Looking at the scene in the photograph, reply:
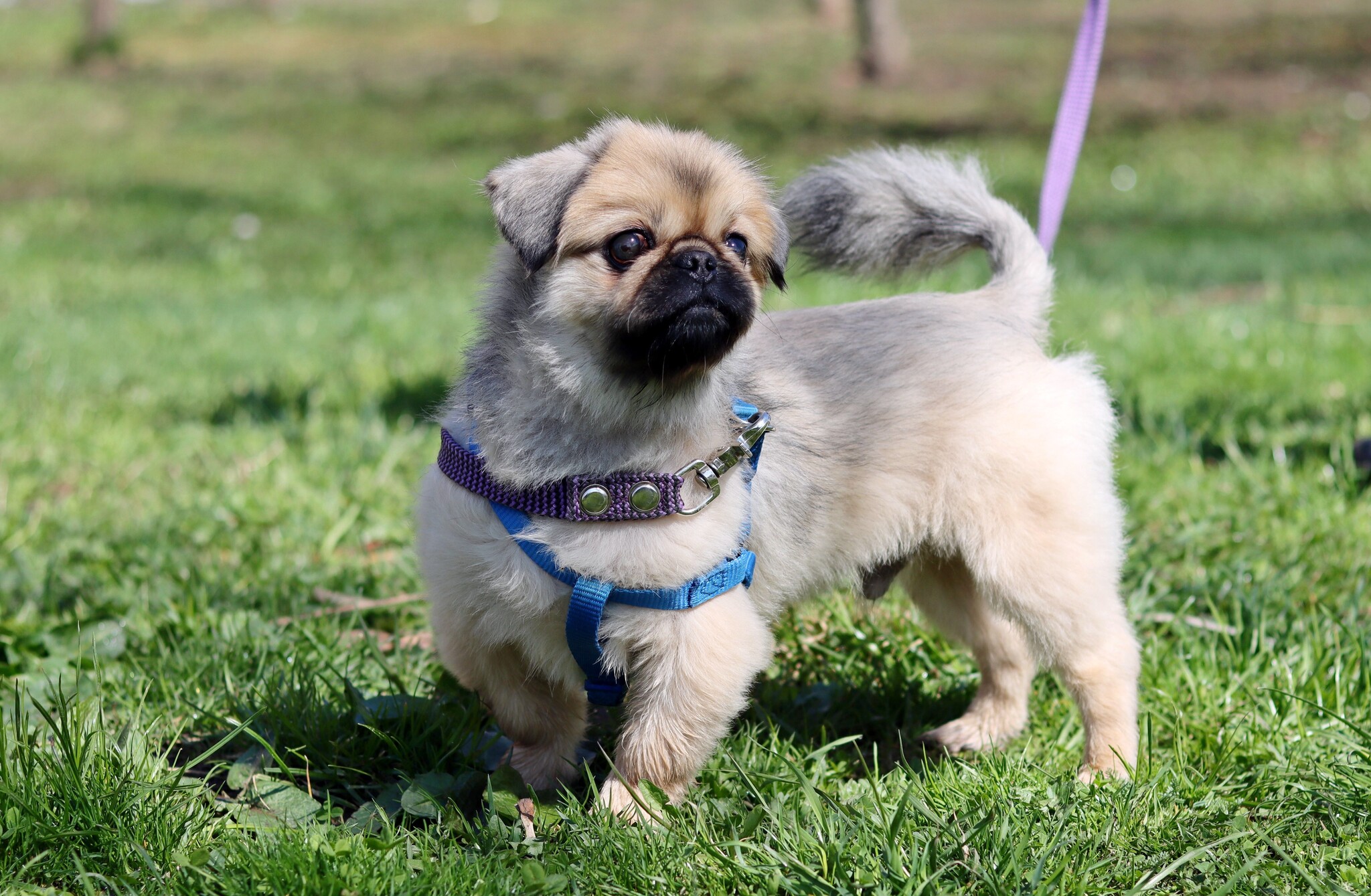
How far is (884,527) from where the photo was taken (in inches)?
111

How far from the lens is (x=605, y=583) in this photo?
2357mm

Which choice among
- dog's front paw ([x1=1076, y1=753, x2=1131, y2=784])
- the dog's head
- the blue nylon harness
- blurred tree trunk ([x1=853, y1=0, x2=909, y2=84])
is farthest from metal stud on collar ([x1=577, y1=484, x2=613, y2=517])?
blurred tree trunk ([x1=853, y1=0, x2=909, y2=84])

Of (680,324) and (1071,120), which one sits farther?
(1071,120)

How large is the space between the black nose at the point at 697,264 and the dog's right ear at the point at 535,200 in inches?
10.2

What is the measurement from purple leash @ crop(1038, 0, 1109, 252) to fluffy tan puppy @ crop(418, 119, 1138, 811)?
240 mm

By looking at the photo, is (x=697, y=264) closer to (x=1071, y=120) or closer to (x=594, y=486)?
(x=594, y=486)

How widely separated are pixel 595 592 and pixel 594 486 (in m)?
0.21

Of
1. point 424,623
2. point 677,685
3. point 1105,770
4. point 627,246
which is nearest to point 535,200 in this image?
point 627,246

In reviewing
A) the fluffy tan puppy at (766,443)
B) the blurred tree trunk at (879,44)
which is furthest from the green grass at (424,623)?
the blurred tree trunk at (879,44)

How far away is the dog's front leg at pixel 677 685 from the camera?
2.41m

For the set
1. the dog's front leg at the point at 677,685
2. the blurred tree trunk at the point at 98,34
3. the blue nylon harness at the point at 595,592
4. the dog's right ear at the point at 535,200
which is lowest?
the dog's front leg at the point at 677,685

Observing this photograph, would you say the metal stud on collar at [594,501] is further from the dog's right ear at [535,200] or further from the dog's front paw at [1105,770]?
the dog's front paw at [1105,770]

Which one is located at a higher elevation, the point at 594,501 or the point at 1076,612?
the point at 594,501

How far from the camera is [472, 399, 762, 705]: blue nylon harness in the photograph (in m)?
2.36
